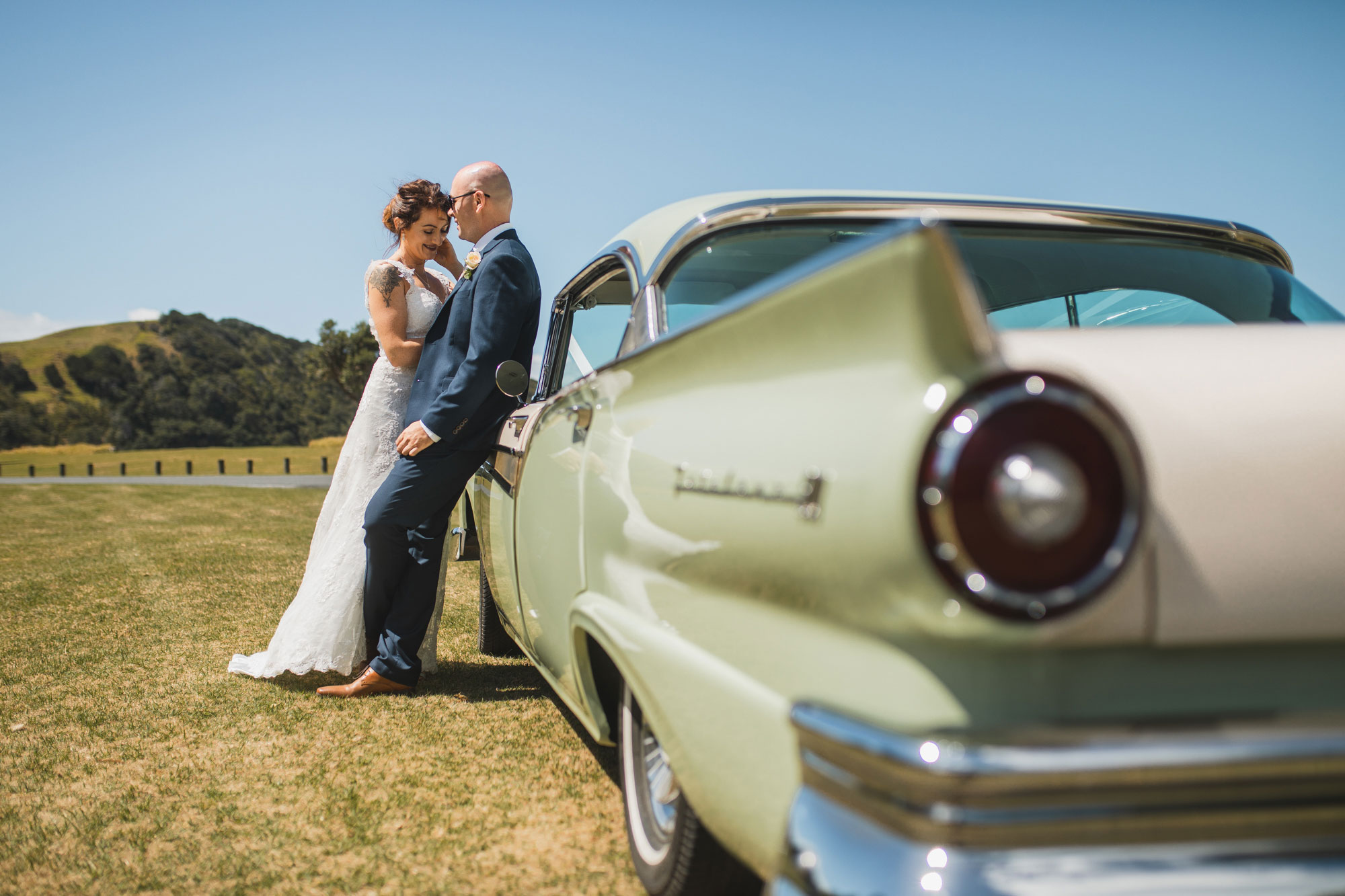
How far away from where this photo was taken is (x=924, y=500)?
3.48 feet

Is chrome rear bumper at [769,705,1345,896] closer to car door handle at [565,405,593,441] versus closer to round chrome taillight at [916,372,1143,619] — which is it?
round chrome taillight at [916,372,1143,619]

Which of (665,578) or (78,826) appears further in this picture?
(78,826)

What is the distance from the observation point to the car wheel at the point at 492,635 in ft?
14.9

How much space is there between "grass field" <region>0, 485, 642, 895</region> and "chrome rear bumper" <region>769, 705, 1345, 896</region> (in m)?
1.36

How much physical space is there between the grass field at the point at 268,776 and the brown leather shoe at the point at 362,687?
7cm

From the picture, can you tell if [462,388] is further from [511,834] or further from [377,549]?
[511,834]

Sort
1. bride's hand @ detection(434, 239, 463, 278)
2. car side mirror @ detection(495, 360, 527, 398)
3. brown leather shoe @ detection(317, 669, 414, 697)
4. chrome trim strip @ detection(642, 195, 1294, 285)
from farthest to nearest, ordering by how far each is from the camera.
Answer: bride's hand @ detection(434, 239, 463, 278) → brown leather shoe @ detection(317, 669, 414, 697) → car side mirror @ detection(495, 360, 527, 398) → chrome trim strip @ detection(642, 195, 1294, 285)

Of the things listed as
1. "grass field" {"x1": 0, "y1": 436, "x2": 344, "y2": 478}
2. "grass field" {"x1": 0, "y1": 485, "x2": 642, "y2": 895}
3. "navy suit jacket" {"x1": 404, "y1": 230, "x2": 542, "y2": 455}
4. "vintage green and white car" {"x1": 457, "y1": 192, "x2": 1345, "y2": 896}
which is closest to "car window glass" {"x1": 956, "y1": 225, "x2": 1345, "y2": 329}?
"vintage green and white car" {"x1": 457, "y1": 192, "x2": 1345, "y2": 896}

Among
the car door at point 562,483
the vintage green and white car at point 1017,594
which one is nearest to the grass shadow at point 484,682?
the car door at point 562,483

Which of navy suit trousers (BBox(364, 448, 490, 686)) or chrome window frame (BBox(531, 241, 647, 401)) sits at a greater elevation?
chrome window frame (BBox(531, 241, 647, 401))

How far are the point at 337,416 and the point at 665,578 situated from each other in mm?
97003

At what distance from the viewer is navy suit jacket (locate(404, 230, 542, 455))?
3520 millimetres

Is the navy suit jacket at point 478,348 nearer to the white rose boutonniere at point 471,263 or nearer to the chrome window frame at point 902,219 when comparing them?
the white rose boutonniere at point 471,263

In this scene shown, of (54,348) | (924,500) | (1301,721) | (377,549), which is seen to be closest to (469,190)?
(377,549)
